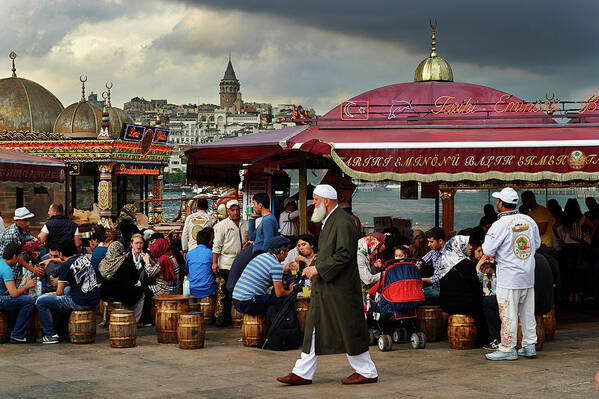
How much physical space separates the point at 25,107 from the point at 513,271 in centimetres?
3255

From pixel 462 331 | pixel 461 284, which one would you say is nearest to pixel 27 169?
pixel 461 284

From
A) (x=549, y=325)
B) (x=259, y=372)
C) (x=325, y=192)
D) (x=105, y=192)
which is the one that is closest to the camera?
(x=325, y=192)

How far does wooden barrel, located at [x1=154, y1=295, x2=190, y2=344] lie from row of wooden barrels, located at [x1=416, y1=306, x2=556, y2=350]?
3090mm

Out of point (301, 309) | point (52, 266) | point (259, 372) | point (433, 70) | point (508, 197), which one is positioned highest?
point (433, 70)

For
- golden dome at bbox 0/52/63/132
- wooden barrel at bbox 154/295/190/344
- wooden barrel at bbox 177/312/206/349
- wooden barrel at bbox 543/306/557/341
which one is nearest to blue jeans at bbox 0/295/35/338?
wooden barrel at bbox 154/295/190/344

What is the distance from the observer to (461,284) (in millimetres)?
9938

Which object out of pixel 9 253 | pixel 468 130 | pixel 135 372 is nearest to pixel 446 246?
pixel 468 130

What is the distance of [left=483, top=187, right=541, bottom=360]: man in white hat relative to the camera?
9.22 metres

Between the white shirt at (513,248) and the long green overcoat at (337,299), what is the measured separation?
2126mm

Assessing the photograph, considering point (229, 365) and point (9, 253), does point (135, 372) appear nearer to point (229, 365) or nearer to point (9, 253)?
point (229, 365)

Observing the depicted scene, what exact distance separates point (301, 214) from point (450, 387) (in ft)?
17.5

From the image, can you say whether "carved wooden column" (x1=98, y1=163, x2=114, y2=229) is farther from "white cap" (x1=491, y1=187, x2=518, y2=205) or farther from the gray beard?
the gray beard

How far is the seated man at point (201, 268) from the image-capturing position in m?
11.8

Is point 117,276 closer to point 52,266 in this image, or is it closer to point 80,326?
point 52,266
